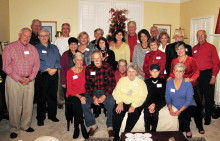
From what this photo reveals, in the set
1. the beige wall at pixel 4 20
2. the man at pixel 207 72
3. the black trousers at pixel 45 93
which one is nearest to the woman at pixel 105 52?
the black trousers at pixel 45 93

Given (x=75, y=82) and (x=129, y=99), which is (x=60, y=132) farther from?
(x=129, y=99)

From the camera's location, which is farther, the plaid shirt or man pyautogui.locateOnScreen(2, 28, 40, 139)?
the plaid shirt

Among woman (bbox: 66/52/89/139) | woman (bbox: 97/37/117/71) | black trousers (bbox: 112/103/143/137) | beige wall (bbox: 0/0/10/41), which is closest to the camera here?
black trousers (bbox: 112/103/143/137)

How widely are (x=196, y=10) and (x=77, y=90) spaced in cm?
501

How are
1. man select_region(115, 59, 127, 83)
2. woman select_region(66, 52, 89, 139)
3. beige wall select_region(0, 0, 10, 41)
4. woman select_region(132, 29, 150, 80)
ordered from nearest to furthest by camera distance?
woman select_region(66, 52, 89, 139) < man select_region(115, 59, 127, 83) < woman select_region(132, 29, 150, 80) < beige wall select_region(0, 0, 10, 41)

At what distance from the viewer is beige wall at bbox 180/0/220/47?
217 inches

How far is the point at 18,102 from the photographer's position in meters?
3.34

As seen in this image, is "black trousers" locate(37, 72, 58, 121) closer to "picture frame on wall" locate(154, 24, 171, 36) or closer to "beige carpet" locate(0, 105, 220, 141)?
"beige carpet" locate(0, 105, 220, 141)

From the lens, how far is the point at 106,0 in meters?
6.86

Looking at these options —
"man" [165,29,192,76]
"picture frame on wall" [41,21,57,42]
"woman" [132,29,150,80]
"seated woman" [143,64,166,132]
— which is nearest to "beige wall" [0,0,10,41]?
"picture frame on wall" [41,21,57,42]

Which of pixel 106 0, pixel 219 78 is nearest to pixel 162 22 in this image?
pixel 106 0

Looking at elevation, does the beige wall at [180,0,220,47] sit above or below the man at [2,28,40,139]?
above

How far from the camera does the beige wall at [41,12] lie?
6.17 metres

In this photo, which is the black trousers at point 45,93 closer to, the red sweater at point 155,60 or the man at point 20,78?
the man at point 20,78
